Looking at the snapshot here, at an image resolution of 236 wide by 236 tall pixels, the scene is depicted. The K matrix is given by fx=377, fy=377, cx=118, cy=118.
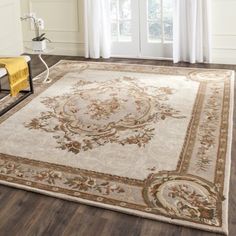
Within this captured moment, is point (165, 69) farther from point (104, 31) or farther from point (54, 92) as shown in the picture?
point (54, 92)

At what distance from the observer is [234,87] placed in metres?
4.14

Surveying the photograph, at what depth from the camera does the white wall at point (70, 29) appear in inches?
199

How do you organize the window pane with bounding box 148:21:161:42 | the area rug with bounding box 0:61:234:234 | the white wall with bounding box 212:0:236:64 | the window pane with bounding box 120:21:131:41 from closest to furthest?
the area rug with bounding box 0:61:234:234
the white wall with bounding box 212:0:236:64
the window pane with bounding box 148:21:161:42
the window pane with bounding box 120:21:131:41

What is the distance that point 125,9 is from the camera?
5.36m

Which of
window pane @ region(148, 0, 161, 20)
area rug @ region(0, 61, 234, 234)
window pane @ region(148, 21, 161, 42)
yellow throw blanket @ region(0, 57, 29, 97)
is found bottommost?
area rug @ region(0, 61, 234, 234)

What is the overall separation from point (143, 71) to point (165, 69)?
0.97ft

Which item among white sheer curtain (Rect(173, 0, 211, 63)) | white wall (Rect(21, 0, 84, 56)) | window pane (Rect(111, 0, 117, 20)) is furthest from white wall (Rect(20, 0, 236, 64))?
window pane (Rect(111, 0, 117, 20))

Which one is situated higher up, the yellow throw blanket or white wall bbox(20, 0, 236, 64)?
white wall bbox(20, 0, 236, 64)

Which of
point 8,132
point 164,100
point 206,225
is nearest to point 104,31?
point 164,100

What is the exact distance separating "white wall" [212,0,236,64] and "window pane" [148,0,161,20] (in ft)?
2.44

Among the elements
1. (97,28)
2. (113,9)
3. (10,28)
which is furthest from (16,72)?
(113,9)

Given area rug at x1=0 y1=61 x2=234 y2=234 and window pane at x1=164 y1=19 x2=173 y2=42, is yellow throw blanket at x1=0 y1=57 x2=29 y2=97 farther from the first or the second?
window pane at x1=164 y1=19 x2=173 y2=42

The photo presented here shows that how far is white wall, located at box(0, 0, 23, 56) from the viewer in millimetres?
5379

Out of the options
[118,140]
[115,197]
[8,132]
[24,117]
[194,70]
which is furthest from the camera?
[194,70]
